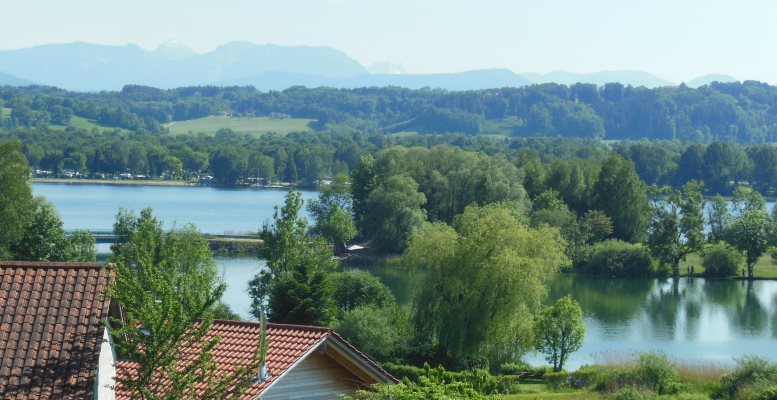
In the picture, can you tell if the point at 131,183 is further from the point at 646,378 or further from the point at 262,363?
the point at 262,363

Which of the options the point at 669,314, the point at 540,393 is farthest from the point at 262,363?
the point at 669,314

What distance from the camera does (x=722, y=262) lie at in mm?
62438

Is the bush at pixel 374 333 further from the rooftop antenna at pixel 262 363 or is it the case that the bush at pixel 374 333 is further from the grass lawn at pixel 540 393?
the rooftop antenna at pixel 262 363

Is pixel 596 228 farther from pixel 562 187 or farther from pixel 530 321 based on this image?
pixel 530 321

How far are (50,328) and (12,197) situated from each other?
33.5m

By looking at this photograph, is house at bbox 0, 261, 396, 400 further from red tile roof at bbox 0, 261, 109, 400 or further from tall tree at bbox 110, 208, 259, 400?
tall tree at bbox 110, 208, 259, 400

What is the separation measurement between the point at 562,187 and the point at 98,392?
67416 millimetres

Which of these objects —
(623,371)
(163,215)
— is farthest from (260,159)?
(623,371)

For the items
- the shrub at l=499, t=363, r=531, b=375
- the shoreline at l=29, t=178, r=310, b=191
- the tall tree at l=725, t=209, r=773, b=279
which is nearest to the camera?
the shrub at l=499, t=363, r=531, b=375

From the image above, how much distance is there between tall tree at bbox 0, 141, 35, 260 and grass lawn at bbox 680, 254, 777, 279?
128 ft

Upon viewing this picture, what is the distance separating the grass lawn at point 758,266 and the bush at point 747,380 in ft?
121

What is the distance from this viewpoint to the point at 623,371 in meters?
27.9

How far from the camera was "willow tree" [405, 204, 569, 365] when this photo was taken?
105ft

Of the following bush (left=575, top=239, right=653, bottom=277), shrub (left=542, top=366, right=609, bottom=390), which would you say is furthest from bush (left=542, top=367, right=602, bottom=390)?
bush (left=575, top=239, right=653, bottom=277)
